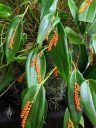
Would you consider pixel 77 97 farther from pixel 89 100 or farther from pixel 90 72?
pixel 90 72

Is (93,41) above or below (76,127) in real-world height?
above

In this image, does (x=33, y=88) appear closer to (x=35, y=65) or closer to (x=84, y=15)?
(x=35, y=65)

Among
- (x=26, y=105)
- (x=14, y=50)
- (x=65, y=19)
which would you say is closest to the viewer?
(x=26, y=105)

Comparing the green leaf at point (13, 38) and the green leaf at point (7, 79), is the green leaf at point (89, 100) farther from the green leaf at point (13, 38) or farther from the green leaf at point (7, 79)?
the green leaf at point (7, 79)

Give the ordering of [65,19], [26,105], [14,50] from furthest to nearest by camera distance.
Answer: [65,19], [14,50], [26,105]

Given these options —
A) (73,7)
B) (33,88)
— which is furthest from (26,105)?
(73,7)

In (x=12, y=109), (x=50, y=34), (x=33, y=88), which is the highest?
(x=50, y=34)

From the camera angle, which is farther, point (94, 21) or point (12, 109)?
point (12, 109)
